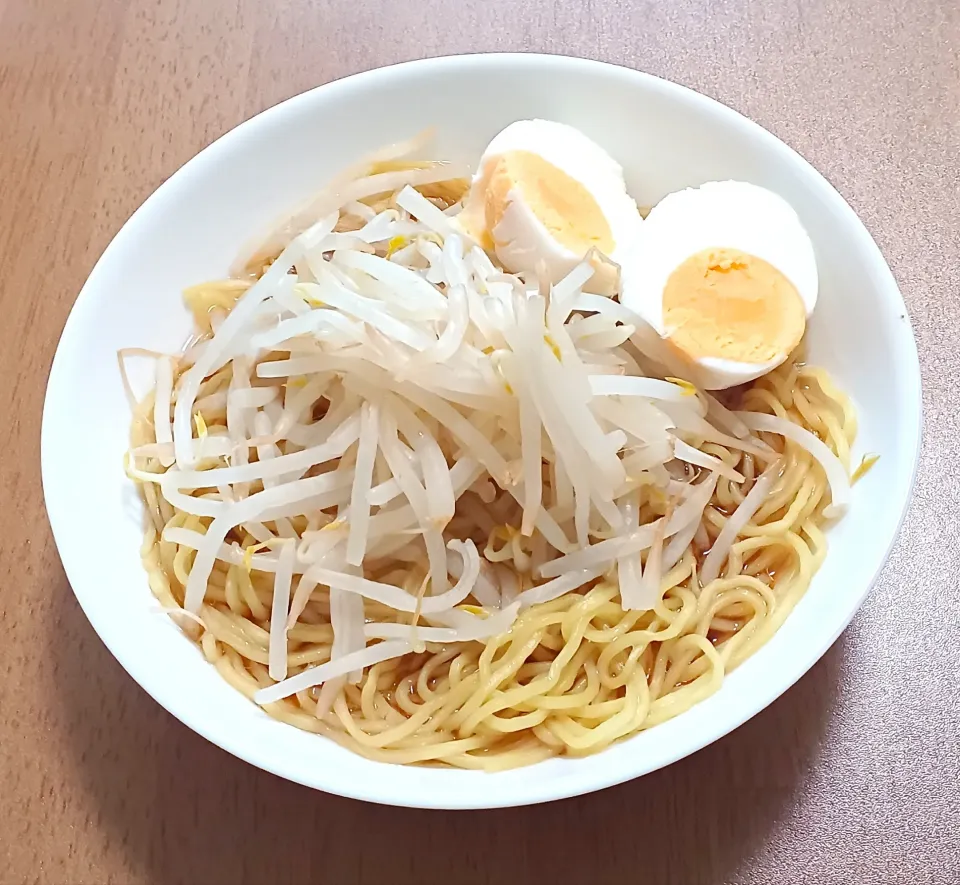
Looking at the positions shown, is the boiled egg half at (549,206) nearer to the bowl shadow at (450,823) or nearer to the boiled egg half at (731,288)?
the boiled egg half at (731,288)

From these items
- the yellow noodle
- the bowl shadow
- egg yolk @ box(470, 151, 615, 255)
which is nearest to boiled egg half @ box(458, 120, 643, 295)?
egg yolk @ box(470, 151, 615, 255)

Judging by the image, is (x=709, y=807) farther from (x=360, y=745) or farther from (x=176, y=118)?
(x=176, y=118)

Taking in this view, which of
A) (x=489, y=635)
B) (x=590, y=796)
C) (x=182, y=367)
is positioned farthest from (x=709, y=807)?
(x=182, y=367)

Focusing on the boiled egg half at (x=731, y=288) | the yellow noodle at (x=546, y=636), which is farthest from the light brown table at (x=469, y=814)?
the boiled egg half at (x=731, y=288)

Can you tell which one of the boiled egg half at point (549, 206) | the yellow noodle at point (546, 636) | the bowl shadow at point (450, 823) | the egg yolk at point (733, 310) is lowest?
the bowl shadow at point (450, 823)

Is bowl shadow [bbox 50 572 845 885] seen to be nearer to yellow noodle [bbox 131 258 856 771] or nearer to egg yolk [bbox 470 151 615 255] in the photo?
yellow noodle [bbox 131 258 856 771]

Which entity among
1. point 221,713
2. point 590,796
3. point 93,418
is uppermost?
point 93,418

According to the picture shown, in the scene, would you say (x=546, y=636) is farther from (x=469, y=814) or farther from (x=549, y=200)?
(x=549, y=200)
